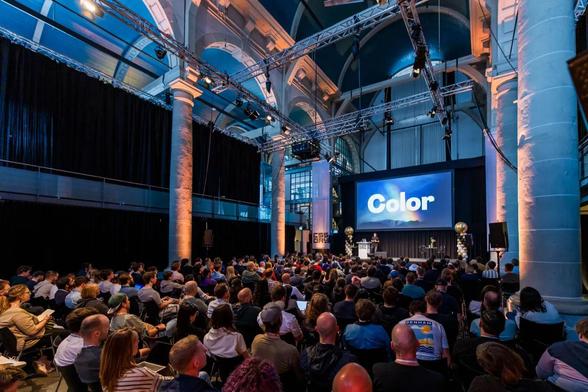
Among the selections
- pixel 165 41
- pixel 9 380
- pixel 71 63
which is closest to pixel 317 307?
pixel 9 380

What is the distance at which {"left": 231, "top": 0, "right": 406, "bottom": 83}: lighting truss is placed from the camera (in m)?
7.41

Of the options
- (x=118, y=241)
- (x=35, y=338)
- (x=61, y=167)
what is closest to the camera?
(x=35, y=338)

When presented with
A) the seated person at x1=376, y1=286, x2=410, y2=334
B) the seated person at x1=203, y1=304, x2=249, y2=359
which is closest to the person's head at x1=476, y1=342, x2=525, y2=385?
the seated person at x1=376, y1=286, x2=410, y2=334

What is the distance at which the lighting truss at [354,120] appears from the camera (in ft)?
35.9

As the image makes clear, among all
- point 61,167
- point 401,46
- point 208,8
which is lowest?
point 61,167

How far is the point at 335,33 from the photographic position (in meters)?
8.27

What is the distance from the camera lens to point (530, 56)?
3.46m

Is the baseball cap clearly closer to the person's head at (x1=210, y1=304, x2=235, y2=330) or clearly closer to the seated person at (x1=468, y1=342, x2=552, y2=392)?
the person's head at (x1=210, y1=304, x2=235, y2=330)

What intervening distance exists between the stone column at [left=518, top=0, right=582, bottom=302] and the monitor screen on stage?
36.3 ft

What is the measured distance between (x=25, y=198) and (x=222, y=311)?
23.4ft


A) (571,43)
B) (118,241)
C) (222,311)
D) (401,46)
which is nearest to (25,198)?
(118,241)

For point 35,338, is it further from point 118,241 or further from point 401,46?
point 401,46

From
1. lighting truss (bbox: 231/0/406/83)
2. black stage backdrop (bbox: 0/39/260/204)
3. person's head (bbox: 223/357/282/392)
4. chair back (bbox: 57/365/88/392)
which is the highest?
lighting truss (bbox: 231/0/406/83)

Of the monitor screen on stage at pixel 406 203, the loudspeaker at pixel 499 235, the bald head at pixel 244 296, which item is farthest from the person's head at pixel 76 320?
the monitor screen on stage at pixel 406 203
